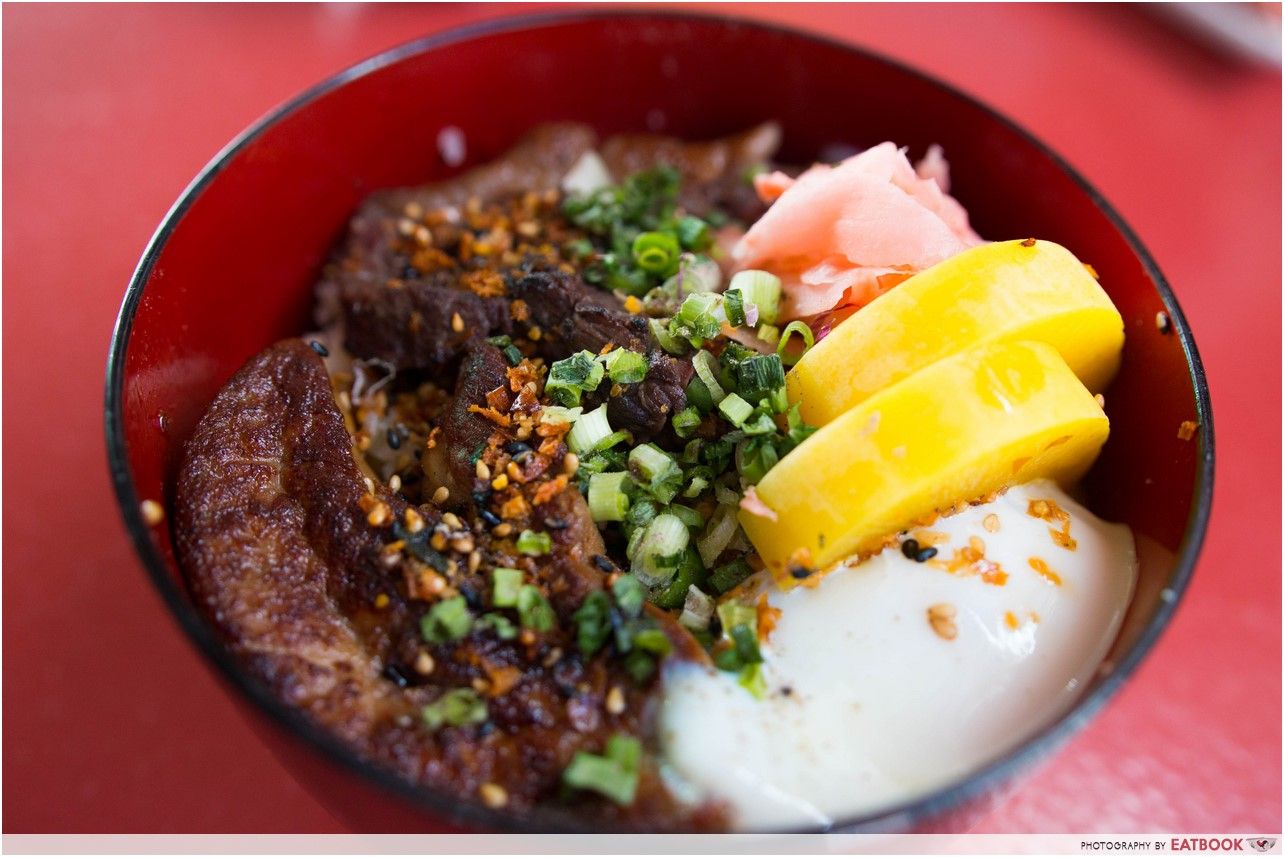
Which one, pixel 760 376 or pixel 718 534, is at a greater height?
pixel 760 376

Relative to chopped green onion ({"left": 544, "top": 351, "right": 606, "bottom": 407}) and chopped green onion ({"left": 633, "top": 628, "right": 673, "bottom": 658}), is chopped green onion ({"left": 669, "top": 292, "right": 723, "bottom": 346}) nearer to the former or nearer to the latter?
chopped green onion ({"left": 544, "top": 351, "right": 606, "bottom": 407})

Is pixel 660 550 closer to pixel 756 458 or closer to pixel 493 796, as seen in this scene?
pixel 756 458

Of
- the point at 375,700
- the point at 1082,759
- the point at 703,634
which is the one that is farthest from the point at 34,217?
the point at 1082,759

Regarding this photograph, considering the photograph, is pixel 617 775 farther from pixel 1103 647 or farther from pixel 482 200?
pixel 482 200

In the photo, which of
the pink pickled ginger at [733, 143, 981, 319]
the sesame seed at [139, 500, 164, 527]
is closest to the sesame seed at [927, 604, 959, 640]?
the pink pickled ginger at [733, 143, 981, 319]

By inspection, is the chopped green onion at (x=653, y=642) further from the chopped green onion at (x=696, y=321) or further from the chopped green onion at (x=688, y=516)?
the chopped green onion at (x=696, y=321)

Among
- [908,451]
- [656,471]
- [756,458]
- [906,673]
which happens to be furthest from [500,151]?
[906,673]
